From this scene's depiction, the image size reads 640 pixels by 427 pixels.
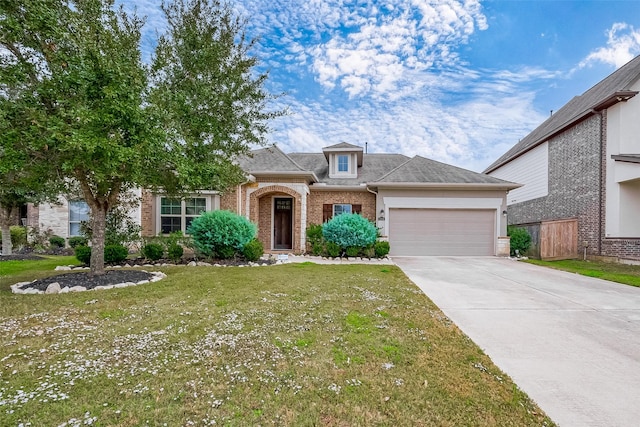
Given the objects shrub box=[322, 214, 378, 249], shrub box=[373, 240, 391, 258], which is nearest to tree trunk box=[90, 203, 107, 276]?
shrub box=[322, 214, 378, 249]

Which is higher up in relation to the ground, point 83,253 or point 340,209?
point 340,209

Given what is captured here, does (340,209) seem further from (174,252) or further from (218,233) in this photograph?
(174,252)

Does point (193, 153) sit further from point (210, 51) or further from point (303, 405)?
point (303, 405)

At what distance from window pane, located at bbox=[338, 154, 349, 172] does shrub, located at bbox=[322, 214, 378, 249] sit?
4026 mm

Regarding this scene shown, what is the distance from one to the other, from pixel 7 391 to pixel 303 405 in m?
2.46

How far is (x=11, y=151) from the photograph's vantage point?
559 cm

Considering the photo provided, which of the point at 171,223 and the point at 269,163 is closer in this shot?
the point at 171,223

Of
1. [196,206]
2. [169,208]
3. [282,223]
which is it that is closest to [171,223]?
[169,208]

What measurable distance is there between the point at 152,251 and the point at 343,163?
9275 mm

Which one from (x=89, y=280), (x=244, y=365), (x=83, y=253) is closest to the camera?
(x=244, y=365)

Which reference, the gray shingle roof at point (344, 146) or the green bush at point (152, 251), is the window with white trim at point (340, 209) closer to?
the gray shingle roof at point (344, 146)

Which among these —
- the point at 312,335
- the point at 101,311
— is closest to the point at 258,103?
the point at 101,311

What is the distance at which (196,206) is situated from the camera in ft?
43.2

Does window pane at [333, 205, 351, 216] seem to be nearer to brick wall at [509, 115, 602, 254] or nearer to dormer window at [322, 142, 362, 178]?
dormer window at [322, 142, 362, 178]
